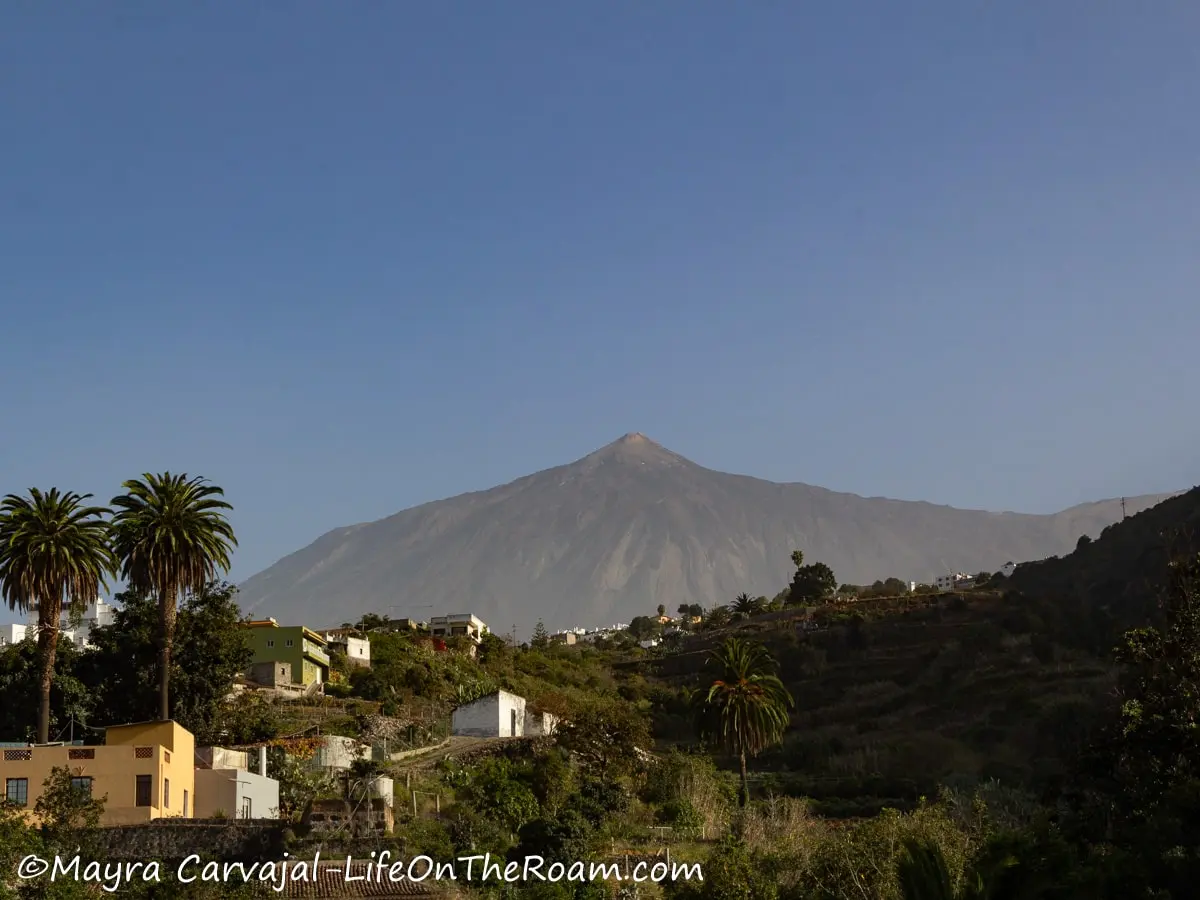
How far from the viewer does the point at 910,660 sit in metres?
116

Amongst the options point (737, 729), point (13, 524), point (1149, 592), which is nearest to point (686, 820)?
point (737, 729)

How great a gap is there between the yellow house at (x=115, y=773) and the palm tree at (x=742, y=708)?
98.4 feet

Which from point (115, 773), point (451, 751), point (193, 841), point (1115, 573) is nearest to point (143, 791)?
point (115, 773)

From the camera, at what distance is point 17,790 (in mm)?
50844

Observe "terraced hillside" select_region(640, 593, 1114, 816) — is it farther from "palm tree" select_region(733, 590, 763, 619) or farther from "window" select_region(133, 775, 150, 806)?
"window" select_region(133, 775, 150, 806)

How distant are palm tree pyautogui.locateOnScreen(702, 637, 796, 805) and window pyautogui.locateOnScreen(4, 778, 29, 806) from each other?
113ft

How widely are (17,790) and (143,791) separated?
4016mm

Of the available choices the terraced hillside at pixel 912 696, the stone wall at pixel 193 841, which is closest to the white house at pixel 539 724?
the terraced hillside at pixel 912 696

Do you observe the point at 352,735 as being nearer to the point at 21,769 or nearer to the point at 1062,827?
the point at 21,769

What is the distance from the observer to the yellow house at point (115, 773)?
167 ft

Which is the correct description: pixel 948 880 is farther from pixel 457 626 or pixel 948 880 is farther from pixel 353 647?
pixel 457 626

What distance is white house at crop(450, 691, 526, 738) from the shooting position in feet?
255

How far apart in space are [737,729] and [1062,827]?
3044cm

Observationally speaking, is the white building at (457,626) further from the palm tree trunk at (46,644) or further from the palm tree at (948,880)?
the palm tree at (948,880)
